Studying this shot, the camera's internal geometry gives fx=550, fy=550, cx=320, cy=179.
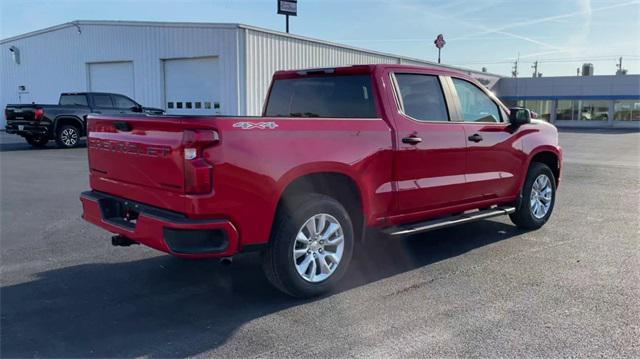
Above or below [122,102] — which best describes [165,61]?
above

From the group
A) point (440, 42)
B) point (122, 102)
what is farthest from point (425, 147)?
point (440, 42)

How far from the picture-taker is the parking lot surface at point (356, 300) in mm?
3650

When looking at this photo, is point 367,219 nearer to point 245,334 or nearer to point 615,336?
point 245,334

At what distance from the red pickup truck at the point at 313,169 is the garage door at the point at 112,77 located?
20.7 m

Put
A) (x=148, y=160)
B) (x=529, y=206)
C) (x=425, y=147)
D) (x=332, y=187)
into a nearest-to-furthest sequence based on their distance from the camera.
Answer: (x=148, y=160), (x=332, y=187), (x=425, y=147), (x=529, y=206)

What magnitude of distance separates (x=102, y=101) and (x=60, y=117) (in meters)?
1.65

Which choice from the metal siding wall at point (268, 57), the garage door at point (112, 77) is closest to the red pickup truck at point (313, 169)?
the metal siding wall at point (268, 57)

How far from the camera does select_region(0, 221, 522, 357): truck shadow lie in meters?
3.65

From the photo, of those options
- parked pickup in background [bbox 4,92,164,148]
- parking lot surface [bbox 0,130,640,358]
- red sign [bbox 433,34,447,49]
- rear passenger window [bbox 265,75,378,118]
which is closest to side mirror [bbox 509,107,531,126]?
parking lot surface [bbox 0,130,640,358]

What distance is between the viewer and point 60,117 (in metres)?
17.9

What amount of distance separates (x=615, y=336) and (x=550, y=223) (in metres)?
3.86

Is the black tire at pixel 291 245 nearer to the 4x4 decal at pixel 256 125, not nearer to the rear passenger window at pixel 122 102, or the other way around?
the 4x4 decal at pixel 256 125

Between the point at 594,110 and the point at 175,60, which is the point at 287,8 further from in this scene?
the point at 594,110

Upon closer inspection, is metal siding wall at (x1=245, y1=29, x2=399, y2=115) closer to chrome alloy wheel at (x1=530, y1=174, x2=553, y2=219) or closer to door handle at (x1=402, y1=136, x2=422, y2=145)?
chrome alloy wheel at (x1=530, y1=174, x2=553, y2=219)
